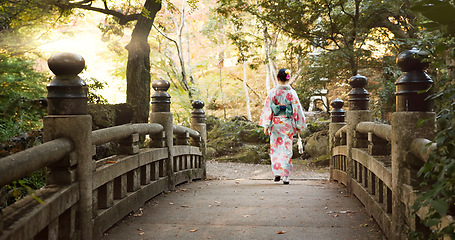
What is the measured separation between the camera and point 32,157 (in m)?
2.11

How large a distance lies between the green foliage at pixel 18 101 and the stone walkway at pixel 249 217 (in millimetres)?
2289

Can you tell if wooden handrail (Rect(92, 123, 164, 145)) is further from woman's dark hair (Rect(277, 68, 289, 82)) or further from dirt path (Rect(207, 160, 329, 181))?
dirt path (Rect(207, 160, 329, 181))

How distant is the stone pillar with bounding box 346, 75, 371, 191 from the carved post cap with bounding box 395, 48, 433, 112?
226 centimetres

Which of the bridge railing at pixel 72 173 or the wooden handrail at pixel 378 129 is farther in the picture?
the wooden handrail at pixel 378 129

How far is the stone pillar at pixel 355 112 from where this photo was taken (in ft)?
16.2

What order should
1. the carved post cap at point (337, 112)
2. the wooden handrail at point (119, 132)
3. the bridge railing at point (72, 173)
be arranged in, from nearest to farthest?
the bridge railing at point (72, 173), the wooden handrail at point (119, 132), the carved post cap at point (337, 112)

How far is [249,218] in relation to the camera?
151 inches

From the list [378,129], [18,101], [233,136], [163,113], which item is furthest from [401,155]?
[233,136]

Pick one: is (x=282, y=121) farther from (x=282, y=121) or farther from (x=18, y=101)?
(x=18, y=101)

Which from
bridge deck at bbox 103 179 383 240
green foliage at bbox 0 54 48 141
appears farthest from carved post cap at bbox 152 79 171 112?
green foliage at bbox 0 54 48 141

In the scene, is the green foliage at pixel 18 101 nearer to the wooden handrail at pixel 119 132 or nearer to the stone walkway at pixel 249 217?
the wooden handrail at pixel 119 132

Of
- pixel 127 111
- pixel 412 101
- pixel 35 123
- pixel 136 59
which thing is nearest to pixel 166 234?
pixel 412 101

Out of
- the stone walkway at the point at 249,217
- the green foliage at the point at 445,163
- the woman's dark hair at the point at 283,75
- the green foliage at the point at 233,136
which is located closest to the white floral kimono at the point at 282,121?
the woman's dark hair at the point at 283,75

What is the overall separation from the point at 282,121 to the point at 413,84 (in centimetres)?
462
